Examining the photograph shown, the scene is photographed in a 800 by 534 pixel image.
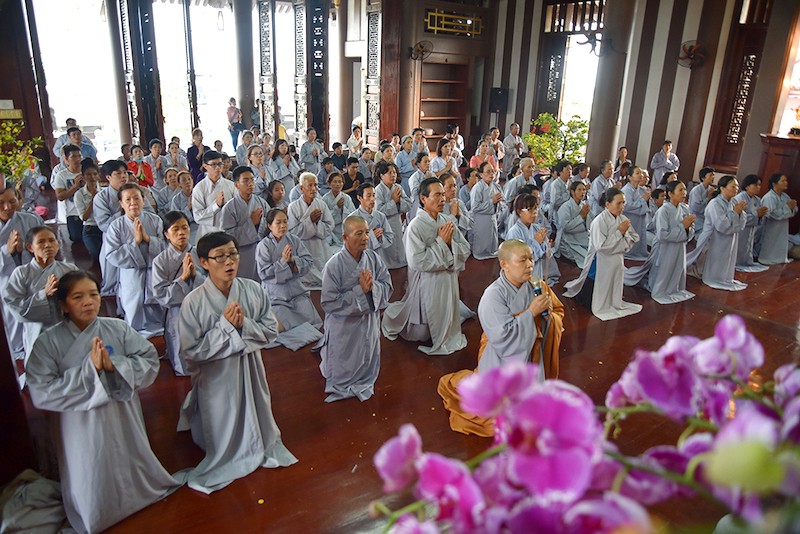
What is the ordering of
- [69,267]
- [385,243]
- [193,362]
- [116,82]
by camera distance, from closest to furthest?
[193,362] → [69,267] → [385,243] → [116,82]

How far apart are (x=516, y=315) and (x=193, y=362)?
2.69m

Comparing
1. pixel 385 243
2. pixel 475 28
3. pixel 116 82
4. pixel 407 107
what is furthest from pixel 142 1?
pixel 385 243

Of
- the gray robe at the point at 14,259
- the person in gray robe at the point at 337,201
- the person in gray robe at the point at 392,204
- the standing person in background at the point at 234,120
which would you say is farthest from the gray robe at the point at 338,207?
the standing person in background at the point at 234,120

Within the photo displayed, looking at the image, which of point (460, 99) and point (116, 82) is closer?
point (116, 82)

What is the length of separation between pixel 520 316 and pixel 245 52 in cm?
1772

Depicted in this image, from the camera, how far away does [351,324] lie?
6031 millimetres

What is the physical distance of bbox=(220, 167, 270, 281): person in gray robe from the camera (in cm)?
823

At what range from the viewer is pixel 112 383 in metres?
3.99

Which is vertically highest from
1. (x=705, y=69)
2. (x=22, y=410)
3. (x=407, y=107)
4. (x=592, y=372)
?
(x=705, y=69)

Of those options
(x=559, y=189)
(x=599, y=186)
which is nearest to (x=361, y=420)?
(x=559, y=189)

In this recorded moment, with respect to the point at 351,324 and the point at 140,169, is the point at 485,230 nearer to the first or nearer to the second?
the point at 351,324

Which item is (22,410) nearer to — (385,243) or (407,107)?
(385,243)

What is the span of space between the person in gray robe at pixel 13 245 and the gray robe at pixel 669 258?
8.34m

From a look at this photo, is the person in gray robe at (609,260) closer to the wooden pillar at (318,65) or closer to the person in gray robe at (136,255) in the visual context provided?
the person in gray robe at (136,255)
